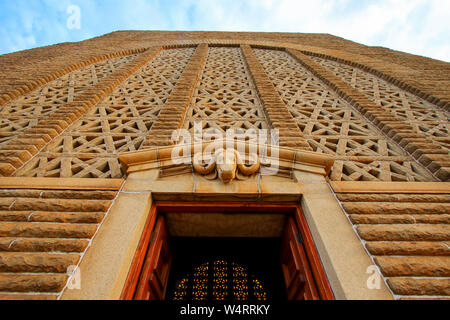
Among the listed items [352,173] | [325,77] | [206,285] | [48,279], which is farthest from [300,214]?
[325,77]

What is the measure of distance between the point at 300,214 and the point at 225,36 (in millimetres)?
8165

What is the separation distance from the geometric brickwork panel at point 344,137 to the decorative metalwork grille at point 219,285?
159cm

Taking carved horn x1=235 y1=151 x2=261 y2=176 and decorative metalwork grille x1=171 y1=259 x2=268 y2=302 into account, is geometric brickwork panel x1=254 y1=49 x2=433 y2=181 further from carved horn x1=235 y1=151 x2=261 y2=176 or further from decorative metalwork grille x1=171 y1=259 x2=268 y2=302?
decorative metalwork grille x1=171 y1=259 x2=268 y2=302

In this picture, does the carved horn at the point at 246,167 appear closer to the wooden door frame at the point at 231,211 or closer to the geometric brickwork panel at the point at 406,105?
the wooden door frame at the point at 231,211

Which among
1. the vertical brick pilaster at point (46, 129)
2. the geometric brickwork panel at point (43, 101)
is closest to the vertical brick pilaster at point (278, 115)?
the vertical brick pilaster at point (46, 129)

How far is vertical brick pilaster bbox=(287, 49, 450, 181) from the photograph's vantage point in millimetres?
2357

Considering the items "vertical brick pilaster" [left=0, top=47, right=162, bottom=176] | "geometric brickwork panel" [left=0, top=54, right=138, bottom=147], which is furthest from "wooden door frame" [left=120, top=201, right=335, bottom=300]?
"geometric brickwork panel" [left=0, top=54, right=138, bottom=147]

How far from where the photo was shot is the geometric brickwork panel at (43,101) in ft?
10.3

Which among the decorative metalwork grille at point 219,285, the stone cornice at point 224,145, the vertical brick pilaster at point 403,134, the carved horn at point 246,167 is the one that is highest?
the vertical brick pilaster at point 403,134

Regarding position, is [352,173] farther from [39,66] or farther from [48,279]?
[39,66]

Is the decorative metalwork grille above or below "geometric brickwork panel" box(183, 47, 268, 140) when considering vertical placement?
below

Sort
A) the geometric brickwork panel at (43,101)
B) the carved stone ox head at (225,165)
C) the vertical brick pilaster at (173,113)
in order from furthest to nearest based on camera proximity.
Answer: the geometric brickwork panel at (43,101) → the vertical brick pilaster at (173,113) → the carved stone ox head at (225,165)

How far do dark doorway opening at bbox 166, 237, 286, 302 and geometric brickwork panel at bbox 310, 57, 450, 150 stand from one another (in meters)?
2.80
